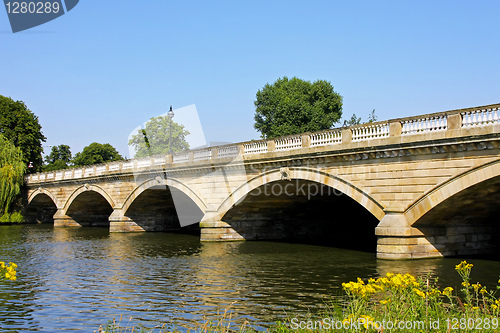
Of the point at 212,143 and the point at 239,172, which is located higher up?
the point at 212,143

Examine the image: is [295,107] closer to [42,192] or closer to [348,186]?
[42,192]

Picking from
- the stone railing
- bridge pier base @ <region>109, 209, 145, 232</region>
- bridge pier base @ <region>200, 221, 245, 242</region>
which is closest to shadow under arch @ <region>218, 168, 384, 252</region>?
bridge pier base @ <region>200, 221, 245, 242</region>

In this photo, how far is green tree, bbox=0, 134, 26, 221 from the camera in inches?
1882

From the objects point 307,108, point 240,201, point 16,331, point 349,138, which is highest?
point 307,108

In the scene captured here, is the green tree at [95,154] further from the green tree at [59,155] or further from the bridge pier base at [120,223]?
the bridge pier base at [120,223]

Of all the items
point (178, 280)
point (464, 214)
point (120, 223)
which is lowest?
point (178, 280)

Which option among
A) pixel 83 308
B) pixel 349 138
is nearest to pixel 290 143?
pixel 349 138

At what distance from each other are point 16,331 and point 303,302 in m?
6.58

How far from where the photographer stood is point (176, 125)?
84.9m

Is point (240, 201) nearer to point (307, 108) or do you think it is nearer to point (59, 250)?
point (59, 250)

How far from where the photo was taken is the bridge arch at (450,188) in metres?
16.2

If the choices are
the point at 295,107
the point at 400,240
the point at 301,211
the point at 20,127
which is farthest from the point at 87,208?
the point at 400,240

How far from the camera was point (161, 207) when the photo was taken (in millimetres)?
39406

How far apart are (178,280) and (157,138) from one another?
215 ft
